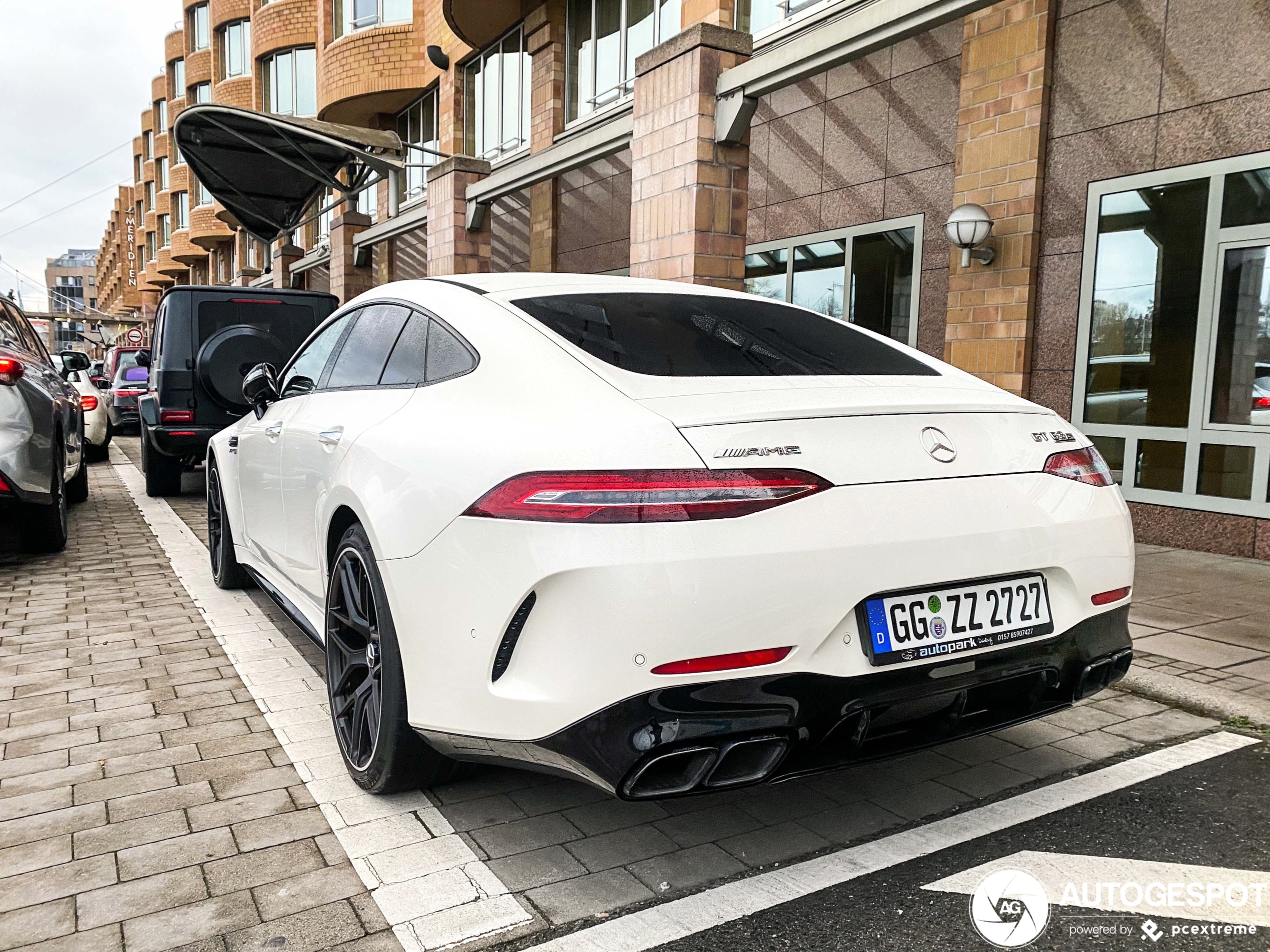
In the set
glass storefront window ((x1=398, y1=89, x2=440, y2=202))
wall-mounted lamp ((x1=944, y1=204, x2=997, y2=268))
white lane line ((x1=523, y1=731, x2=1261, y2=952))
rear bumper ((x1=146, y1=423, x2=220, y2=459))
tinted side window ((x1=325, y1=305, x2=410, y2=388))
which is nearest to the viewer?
white lane line ((x1=523, y1=731, x2=1261, y2=952))

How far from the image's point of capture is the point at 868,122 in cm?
1005

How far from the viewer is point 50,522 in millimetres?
6750

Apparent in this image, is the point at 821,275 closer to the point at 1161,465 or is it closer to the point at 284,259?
the point at 1161,465

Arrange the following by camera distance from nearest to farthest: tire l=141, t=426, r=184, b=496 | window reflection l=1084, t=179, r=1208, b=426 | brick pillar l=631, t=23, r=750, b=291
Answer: window reflection l=1084, t=179, r=1208, b=426 → brick pillar l=631, t=23, r=750, b=291 → tire l=141, t=426, r=184, b=496

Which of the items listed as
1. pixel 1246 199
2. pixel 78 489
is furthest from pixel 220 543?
pixel 1246 199

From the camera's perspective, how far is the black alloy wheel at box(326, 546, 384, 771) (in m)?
2.81

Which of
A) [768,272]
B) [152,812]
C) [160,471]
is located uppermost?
[768,272]

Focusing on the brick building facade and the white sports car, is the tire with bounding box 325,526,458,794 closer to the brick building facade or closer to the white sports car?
the white sports car

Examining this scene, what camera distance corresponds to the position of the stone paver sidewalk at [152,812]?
224cm

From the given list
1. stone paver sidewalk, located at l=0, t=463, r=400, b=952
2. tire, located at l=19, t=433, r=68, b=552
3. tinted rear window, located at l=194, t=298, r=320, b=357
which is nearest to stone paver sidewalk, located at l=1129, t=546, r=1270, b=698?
stone paver sidewalk, located at l=0, t=463, r=400, b=952

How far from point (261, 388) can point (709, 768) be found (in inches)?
121

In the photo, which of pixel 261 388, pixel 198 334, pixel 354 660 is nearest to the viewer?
pixel 354 660

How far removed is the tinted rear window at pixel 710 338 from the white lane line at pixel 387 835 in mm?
1329

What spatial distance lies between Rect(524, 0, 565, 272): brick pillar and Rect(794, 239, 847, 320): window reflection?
213 inches
